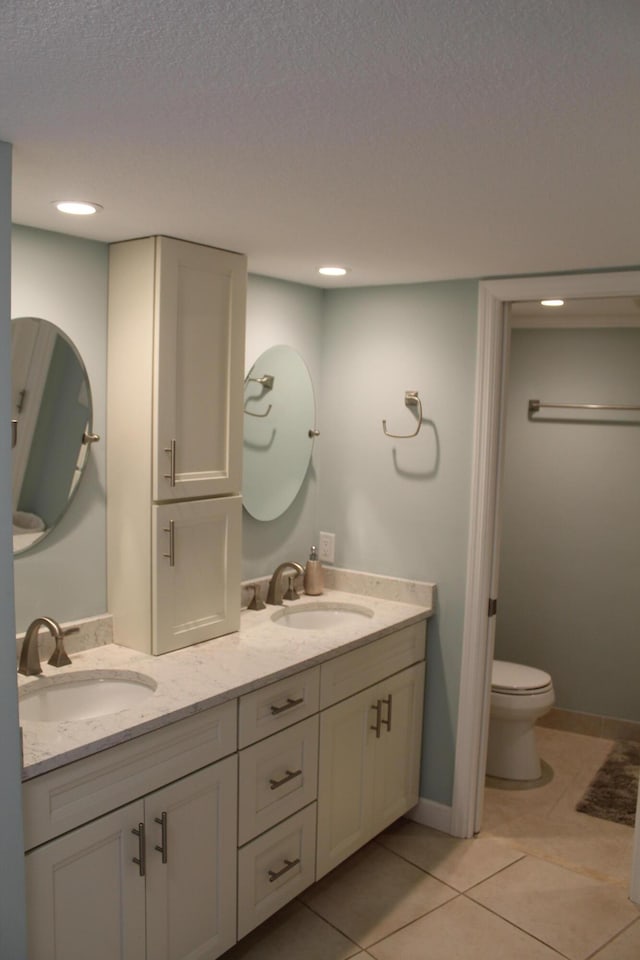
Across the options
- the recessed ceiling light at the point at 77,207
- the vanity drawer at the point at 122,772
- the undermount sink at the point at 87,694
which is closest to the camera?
the vanity drawer at the point at 122,772

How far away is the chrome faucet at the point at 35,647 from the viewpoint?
7.25 feet

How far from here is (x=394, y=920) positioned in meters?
2.57

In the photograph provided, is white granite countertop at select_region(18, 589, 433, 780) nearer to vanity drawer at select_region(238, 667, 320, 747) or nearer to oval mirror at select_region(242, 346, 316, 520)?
vanity drawer at select_region(238, 667, 320, 747)

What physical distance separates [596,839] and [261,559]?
5.55 ft

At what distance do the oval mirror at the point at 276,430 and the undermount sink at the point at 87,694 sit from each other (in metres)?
0.91

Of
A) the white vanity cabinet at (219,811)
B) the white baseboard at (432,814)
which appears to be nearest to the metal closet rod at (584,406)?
the white vanity cabinet at (219,811)

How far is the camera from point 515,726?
3605 millimetres

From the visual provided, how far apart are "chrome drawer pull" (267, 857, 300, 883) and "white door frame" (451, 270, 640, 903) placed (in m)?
0.85

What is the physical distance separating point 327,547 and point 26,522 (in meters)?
1.41

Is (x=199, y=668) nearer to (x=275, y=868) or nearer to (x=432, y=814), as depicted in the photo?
(x=275, y=868)

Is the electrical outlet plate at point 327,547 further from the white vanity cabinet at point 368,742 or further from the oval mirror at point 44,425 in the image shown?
the oval mirror at point 44,425

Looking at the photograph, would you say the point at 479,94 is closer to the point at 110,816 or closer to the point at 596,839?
the point at 110,816

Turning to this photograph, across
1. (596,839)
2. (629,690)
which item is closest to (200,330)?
(596,839)

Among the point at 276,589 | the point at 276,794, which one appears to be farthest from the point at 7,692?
the point at 276,589
